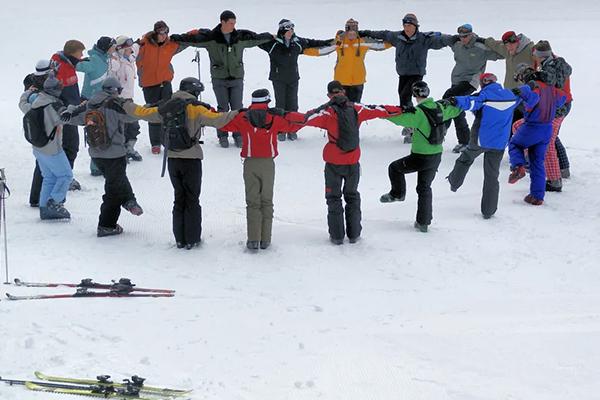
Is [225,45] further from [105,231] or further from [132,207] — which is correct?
[105,231]

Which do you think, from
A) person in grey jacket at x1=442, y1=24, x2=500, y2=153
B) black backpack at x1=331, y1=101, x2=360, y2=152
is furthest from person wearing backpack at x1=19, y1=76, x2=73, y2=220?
person in grey jacket at x1=442, y1=24, x2=500, y2=153

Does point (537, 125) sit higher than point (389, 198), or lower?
higher

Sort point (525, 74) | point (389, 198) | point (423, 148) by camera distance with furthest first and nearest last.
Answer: point (525, 74) < point (389, 198) < point (423, 148)

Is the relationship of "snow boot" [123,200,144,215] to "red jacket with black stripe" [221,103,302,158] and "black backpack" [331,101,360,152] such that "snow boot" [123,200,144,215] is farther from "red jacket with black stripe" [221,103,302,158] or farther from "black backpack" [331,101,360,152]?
"black backpack" [331,101,360,152]

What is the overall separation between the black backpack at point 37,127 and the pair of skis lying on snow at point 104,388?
4.07 metres

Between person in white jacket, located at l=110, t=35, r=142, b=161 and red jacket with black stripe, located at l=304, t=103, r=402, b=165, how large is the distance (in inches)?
147

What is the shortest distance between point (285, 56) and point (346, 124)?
4.12 meters

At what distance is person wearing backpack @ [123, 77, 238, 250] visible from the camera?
769 centimetres

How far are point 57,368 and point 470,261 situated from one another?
427 centimetres

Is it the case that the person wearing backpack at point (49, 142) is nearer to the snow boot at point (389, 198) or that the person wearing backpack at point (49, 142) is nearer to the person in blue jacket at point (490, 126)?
the snow boot at point (389, 198)

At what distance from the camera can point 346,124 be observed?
25.9 ft

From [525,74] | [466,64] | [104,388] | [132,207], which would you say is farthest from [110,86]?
[466,64]

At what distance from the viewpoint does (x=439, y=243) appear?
827cm

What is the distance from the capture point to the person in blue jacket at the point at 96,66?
34.2 ft
